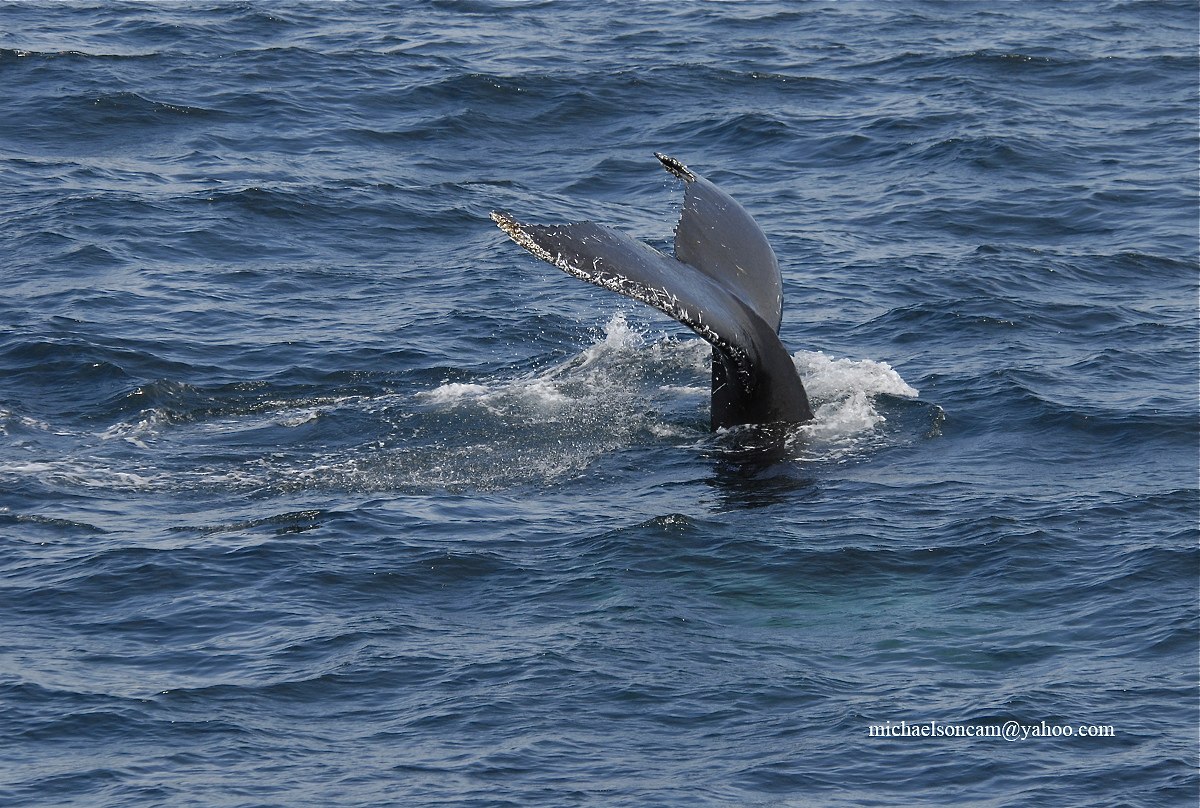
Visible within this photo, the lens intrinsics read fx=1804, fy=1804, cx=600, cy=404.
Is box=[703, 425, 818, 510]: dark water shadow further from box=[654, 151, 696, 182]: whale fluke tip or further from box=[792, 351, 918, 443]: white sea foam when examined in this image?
box=[654, 151, 696, 182]: whale fluke tip

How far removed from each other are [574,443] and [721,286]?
87.4 inches

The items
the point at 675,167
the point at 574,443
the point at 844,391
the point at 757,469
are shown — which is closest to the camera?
the point at 675,167

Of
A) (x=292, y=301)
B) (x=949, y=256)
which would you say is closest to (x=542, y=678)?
(x=292, y=301)

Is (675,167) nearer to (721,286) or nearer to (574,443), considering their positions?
(721,286)

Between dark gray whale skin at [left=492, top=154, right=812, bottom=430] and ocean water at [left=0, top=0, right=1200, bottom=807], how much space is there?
54cm

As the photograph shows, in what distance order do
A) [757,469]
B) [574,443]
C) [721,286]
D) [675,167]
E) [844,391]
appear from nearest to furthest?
[721,286], [675,167], [757,469], [574,443], [844,391]

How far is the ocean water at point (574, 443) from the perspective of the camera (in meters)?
10.5

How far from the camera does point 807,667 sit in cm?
1125

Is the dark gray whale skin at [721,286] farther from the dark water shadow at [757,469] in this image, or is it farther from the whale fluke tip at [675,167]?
the dark water shadow at [757,469]

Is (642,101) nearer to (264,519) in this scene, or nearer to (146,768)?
(264,519)

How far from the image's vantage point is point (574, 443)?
49.8ft

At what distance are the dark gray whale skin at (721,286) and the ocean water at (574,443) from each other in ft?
1.77

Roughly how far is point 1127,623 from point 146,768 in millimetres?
6339

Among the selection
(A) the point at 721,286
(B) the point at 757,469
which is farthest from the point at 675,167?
(B) the point at 757,469
